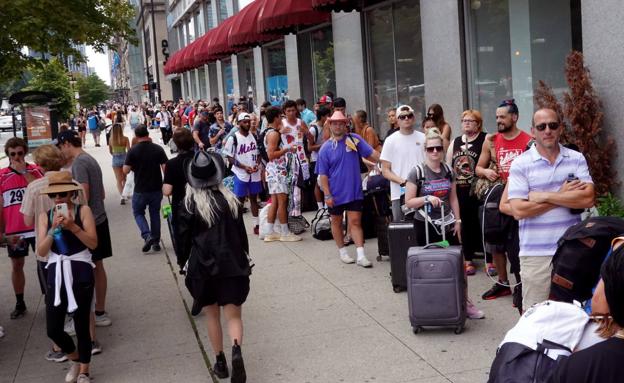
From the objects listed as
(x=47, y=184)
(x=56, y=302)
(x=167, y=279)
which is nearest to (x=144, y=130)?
(x=167, y=279)

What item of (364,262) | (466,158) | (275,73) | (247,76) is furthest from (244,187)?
(247,76)

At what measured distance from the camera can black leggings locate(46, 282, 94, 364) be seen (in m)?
5.87

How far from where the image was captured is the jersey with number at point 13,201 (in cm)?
783

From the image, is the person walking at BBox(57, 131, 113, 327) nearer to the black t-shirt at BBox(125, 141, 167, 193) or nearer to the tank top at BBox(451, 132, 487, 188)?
the black t-shirt at BBox(125, 141, 167, 193)

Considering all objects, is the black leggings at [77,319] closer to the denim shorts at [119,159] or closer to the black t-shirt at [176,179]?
the black t-shirt at [176,179]

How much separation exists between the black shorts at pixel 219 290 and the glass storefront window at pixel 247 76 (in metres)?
21.9

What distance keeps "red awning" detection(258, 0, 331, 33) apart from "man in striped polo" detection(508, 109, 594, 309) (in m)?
11.1

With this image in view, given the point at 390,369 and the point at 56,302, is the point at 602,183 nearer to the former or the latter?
the point at 390,369

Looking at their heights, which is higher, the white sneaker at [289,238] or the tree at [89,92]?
the tree at [89,92]

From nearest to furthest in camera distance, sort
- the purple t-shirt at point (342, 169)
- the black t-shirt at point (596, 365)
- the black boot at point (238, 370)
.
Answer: the black t-shirt at point (596, 365), the black boot at point (238, 370), the purple t-shirt at point (342, 169)

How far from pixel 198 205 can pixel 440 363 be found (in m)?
2.20

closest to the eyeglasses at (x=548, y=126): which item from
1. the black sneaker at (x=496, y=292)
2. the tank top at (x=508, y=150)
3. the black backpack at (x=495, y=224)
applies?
the black backpack at (x=495, y=224)

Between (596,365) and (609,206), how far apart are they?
6424 millimetres

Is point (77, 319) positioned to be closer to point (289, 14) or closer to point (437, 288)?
point (437, 288)
